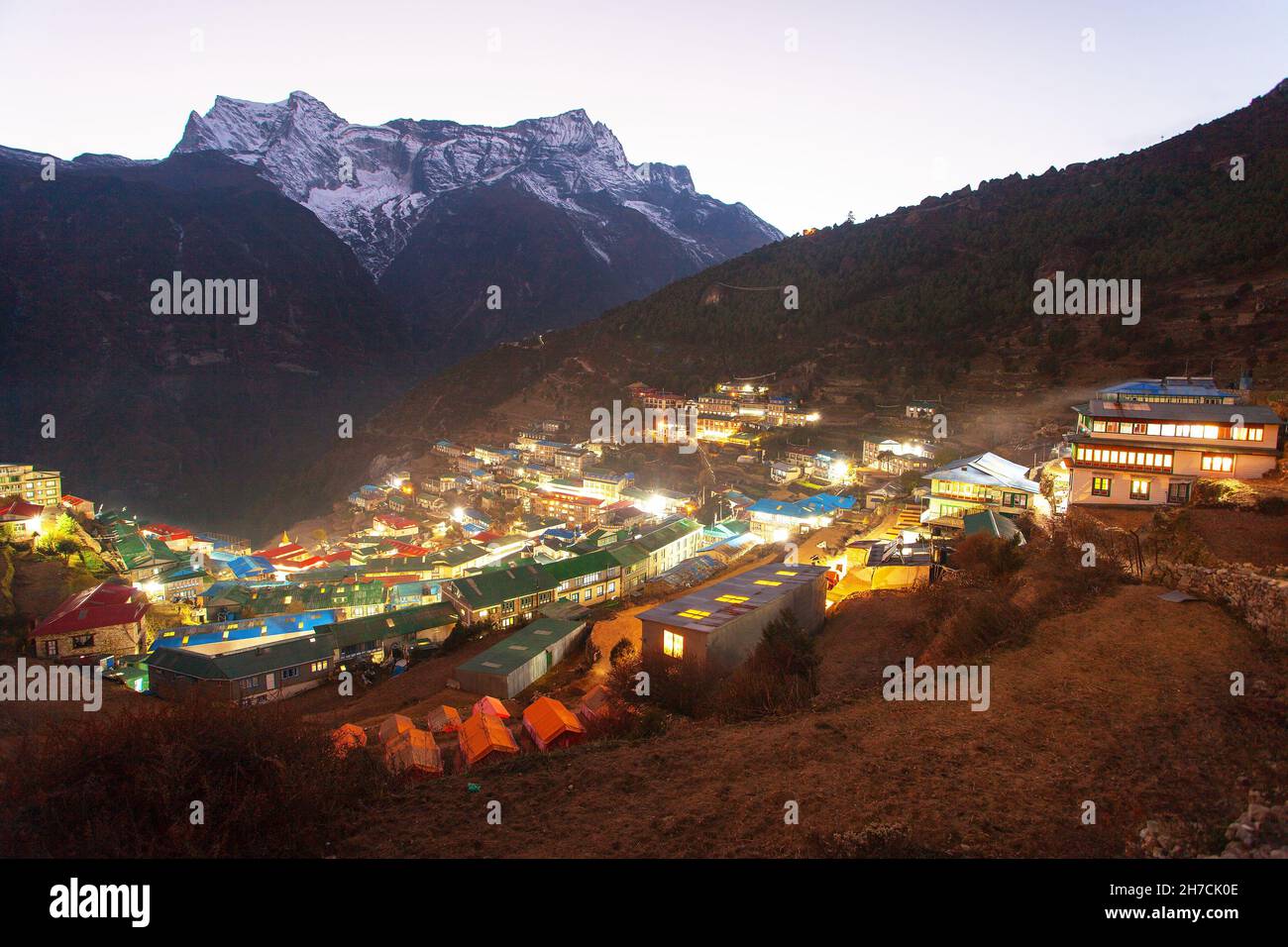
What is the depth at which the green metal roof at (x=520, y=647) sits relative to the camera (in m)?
→ 16.9

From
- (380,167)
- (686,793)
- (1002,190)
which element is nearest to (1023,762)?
(686,793)

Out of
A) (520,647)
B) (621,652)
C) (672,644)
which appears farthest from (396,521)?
(672,644)

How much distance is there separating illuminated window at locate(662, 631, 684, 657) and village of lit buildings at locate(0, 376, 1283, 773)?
0.03 meters

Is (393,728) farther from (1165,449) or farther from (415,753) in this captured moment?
(1165,449)

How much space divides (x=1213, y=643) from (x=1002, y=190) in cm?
8312

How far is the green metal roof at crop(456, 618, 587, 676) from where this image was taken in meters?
16.9

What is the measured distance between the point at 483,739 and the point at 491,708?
9.05 feet

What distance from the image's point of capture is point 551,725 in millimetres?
11273

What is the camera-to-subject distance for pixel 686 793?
581 centimetres

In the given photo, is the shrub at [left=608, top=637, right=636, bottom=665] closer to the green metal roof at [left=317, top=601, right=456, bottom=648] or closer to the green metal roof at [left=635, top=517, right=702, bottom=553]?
the green metal roof at [left=317, top=601, right=456, bottom=648]

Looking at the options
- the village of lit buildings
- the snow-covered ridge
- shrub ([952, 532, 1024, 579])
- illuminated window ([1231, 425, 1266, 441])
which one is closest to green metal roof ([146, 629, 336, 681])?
the village of lit buildings

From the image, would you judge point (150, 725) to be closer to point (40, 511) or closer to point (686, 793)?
point (686, 793)

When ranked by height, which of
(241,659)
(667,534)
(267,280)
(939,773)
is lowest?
(241,659)

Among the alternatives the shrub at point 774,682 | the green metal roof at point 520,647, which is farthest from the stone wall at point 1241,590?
the green metal roof at point 520,647
